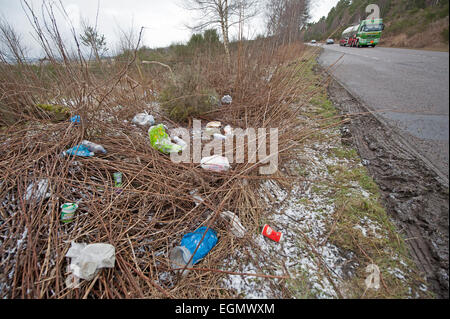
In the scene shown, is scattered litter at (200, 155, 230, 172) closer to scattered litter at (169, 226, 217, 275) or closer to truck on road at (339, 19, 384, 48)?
scattered litter at (169, 226, 217, 275)

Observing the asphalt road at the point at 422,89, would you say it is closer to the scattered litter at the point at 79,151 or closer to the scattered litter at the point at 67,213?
the scattered litter at the point at 67,213

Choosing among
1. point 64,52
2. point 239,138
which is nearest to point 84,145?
point 64,52

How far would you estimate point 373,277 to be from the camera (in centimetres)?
105

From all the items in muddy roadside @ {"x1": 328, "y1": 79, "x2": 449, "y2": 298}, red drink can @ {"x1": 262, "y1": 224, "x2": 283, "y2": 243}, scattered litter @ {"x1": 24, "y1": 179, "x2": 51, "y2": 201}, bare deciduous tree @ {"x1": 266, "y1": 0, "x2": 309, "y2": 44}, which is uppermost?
bare deciduous tree @ {"x1": 266, "y1": 0, "x2": 309, "y2": 44}

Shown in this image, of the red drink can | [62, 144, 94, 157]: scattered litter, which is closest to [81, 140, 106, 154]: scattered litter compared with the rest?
[62, 144, 94, 157]: scattered litter

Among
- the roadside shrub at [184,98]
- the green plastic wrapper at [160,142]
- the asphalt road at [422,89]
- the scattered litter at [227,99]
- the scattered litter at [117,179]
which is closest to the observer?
the asphalt road at [422,89]

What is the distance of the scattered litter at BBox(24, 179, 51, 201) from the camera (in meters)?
1.35

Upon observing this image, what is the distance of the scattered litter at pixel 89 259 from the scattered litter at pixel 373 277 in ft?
5.03

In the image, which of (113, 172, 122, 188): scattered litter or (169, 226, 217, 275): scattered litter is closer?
(169, 226, 217, 275): scattered litter

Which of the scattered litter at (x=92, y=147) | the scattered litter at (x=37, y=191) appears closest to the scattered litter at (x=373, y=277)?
the scattered litter at (x=37, y=191)

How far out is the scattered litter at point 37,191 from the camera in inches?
53.2

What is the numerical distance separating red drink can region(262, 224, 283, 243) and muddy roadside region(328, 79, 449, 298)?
32.2 inches
